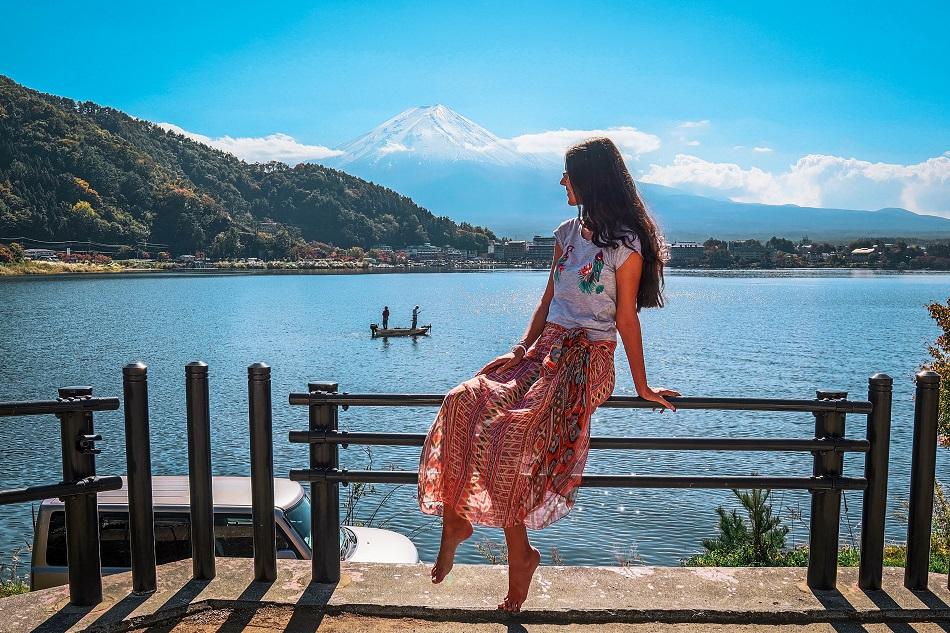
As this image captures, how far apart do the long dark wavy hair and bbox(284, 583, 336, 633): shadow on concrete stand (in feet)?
6.06

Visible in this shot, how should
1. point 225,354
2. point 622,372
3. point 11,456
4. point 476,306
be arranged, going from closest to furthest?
point 11,456
point 622,372
point 225,354
point 476,306

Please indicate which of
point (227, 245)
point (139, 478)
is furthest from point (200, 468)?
point (227, 245)

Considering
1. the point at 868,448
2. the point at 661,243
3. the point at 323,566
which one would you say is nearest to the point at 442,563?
the point at 323,566

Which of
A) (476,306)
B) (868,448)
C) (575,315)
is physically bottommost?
(476,306)

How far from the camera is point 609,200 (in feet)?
10.9

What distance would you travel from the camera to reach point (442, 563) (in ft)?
10.8

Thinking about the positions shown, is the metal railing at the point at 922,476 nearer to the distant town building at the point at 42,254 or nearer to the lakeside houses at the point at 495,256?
the lakeside houses at the point at 495,256

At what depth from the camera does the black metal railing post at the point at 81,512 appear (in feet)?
11.4

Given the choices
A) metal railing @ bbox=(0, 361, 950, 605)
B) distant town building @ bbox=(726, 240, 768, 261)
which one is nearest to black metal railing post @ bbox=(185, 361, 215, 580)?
metal railing @ bbox=(0, 361, 950, 605)

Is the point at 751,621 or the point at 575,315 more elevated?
the point at 575,315

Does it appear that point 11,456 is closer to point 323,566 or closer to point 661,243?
point 323,566

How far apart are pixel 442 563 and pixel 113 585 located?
154 cm

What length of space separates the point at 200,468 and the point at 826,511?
2704 mm

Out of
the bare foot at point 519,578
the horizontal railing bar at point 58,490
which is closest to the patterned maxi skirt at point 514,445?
the bare foot at point 519,578
